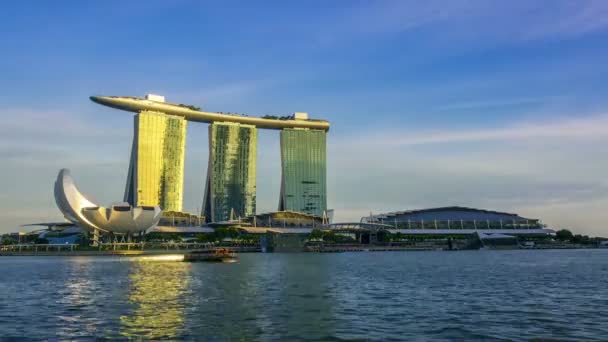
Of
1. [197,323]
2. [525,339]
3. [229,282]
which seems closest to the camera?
Result: [525,339]

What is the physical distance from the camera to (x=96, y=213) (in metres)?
174

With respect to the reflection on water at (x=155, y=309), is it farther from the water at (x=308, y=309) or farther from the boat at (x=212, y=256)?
the boat at (x=212, y=256)

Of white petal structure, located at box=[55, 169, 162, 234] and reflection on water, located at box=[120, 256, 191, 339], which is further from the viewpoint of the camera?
white petal structure, located at box=[55, 169, 162, 234]

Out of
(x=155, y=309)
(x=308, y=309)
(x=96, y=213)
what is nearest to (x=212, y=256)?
(x=155, y=309)

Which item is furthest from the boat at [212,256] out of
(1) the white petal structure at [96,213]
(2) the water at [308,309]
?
(1) the white petal structure at [96,213]

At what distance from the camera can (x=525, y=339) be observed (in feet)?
89.9

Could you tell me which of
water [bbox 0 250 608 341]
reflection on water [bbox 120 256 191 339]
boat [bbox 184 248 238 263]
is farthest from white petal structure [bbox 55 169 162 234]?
reflection on water [bbox 120 256 191 339]

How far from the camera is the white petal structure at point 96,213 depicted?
17188 cm

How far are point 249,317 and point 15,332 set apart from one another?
12252mm

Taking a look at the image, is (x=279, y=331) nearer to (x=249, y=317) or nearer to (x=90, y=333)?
(x=249, y=317)

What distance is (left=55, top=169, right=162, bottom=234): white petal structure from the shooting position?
171875mm

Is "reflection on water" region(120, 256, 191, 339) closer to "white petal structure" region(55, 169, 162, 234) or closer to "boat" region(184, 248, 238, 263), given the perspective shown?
"boat" region(184, 248, 238, 263)

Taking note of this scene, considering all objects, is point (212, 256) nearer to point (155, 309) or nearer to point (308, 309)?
point (155, 309)

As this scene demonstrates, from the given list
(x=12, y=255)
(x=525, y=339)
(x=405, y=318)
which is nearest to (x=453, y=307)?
(x=405, y=318)
